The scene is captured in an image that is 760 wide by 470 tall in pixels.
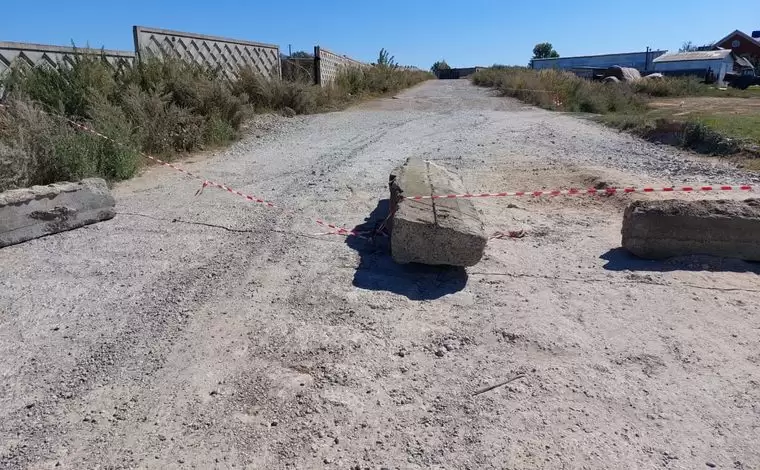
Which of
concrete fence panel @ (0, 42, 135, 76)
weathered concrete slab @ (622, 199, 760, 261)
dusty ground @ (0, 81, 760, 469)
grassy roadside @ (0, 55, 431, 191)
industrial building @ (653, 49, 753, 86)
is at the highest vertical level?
industrial building @ (653, 49, 753, 86)

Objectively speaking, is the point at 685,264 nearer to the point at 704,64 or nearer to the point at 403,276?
the point at 403,276

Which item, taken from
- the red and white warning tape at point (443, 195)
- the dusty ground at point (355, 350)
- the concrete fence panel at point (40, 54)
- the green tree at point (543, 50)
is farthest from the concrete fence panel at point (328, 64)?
the green tree at point (543, 50)

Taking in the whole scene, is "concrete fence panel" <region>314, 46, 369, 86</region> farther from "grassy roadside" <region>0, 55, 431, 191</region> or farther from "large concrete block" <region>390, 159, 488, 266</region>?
"large concrete block" <region>390, 159, 488, 266</region>

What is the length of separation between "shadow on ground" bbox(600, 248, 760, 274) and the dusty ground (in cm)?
3

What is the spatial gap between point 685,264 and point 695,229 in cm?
34

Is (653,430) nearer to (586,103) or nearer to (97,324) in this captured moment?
(97,324)

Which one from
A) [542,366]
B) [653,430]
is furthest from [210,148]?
[653,430]

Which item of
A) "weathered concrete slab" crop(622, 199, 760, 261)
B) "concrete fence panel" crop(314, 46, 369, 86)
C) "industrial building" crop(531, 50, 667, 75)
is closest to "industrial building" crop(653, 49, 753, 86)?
"industrial building" crop(531, 50, 667, 75)

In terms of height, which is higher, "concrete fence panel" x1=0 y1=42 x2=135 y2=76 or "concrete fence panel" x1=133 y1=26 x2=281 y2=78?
"concrete fence panel" x1=133 y1=26 x2=281 y2=78

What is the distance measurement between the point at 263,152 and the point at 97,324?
22.1 feet

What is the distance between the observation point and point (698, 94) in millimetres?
30344

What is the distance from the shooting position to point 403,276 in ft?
14.7

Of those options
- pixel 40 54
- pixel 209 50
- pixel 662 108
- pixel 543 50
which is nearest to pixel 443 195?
pixel 40 54

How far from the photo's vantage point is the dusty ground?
2.62 m
